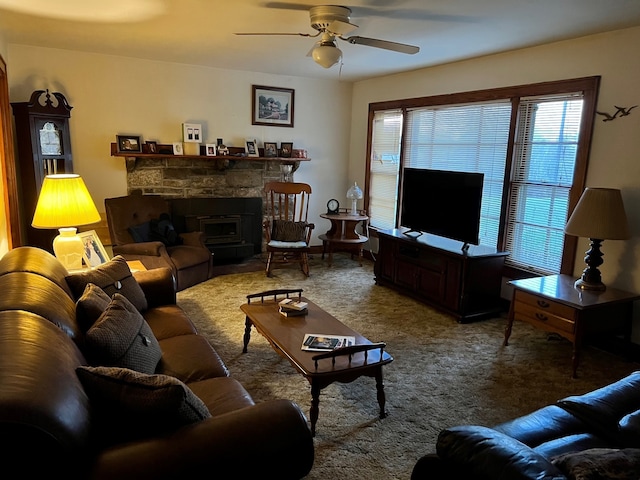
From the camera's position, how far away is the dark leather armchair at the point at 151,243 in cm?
438

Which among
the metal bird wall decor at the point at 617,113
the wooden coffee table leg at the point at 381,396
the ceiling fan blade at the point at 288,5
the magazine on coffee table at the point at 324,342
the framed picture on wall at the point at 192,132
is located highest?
the ceiling fan blade at the point at 288,5

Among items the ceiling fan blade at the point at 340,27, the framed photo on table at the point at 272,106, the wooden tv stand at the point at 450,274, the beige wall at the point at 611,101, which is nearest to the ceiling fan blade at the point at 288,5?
the ceiling fan blade at the point at 340,27

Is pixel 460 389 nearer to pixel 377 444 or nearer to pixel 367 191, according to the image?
pixel 377 444

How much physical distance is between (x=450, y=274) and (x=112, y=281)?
281 cm

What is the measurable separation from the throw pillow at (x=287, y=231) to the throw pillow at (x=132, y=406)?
3.95 meters

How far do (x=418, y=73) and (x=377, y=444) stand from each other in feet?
13.9

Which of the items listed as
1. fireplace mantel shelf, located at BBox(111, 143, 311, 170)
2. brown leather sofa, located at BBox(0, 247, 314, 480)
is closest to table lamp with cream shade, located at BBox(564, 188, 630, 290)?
brown leather sofa, located at BBox(0, 247, 314, 480)

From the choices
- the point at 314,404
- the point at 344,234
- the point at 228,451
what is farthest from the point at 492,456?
the point at 344,234

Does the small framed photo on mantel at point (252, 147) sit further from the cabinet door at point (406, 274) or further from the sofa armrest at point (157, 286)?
the sofa armrest at point (157, 286)

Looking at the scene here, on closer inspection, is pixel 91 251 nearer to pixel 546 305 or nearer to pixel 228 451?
pixel 228 451

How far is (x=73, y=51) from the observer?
4.77 m

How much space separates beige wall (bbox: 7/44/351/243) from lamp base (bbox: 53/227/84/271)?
221 centimetres

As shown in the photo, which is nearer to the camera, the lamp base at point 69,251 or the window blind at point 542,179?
the lamp base at point 69,251

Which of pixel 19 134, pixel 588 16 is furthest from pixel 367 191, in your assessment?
pixel 19 134
